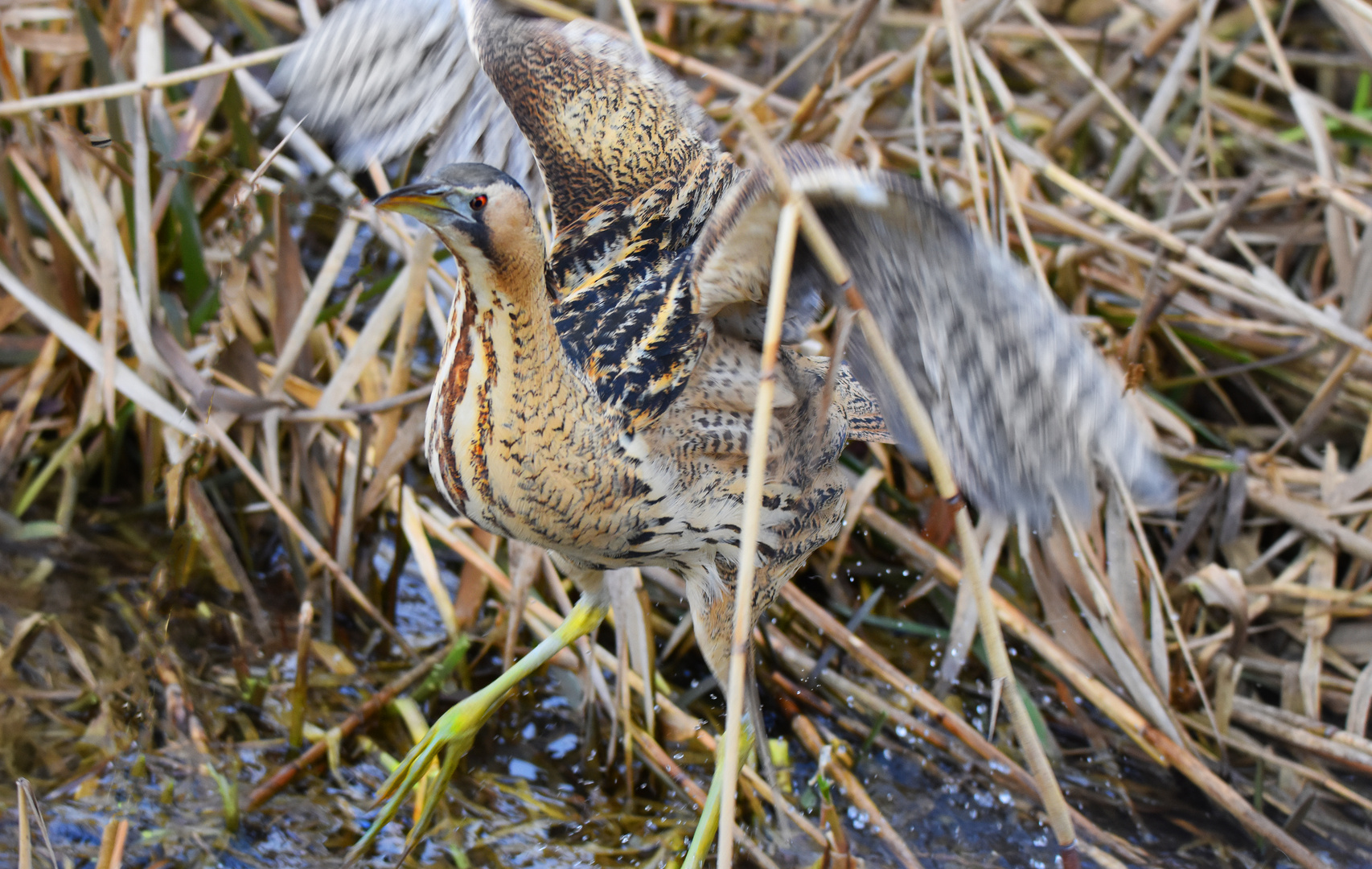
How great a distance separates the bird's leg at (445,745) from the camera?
1900 millimetres

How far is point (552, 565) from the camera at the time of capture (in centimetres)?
253

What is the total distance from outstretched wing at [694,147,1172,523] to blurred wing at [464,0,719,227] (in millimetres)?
564

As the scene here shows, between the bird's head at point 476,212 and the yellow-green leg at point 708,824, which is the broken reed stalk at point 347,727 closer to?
the yellow-green leg at point 708,824

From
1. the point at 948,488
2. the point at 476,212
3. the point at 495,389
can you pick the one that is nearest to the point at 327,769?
the point at 495,389

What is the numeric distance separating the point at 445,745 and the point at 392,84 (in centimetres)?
125

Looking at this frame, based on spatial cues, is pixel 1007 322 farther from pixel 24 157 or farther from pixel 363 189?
pixel 24 157

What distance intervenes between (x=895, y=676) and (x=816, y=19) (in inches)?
84.7

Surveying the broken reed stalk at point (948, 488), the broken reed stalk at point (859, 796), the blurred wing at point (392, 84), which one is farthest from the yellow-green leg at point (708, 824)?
the blurred wing at point (392, 84)

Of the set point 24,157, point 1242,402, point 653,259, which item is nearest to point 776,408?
point 653,259

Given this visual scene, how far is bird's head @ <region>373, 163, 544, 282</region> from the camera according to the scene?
1.52 m

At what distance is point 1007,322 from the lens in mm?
1517

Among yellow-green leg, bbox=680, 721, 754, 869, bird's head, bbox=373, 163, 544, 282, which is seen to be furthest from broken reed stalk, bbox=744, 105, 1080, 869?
yellow-green leg, bbox=680, 721, 754, 869

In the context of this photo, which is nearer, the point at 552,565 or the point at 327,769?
the point at 327,769

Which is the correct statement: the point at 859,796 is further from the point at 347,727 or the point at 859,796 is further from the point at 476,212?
the point at 476,212
